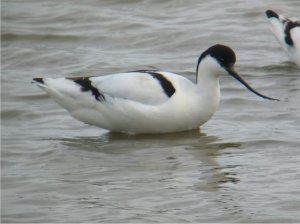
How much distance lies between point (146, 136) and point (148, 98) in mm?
427

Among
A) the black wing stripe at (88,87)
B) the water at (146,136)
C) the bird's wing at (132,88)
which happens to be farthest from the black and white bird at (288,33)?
the black wing stripe at (88,87)

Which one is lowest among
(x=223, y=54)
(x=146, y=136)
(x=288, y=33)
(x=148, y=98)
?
(x=146, y=136)

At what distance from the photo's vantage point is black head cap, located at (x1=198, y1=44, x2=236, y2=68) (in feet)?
32.6

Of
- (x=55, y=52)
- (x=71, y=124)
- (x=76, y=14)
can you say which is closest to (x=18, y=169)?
(x=71, y=124)

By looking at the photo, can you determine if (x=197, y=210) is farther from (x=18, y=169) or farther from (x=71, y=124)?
(x=71, y=124)

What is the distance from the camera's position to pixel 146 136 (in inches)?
394

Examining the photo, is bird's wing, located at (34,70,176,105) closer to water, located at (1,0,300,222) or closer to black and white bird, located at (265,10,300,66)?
water, located at (1,0,300,222)

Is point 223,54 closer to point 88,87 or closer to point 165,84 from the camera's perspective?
point 165,84

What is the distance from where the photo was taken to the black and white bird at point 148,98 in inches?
386

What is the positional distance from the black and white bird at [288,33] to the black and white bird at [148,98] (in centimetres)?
305

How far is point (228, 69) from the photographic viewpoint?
1005 cm

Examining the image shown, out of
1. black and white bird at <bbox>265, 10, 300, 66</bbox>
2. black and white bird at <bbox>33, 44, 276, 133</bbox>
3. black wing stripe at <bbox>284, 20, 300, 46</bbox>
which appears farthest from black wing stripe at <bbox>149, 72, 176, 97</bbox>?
black wing stripe at <bbox>284, 20, 300, 46</bbox>

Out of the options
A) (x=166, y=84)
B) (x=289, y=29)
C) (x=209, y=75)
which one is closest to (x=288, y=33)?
(x=289, y=29)

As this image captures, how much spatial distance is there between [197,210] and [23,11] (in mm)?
8831
